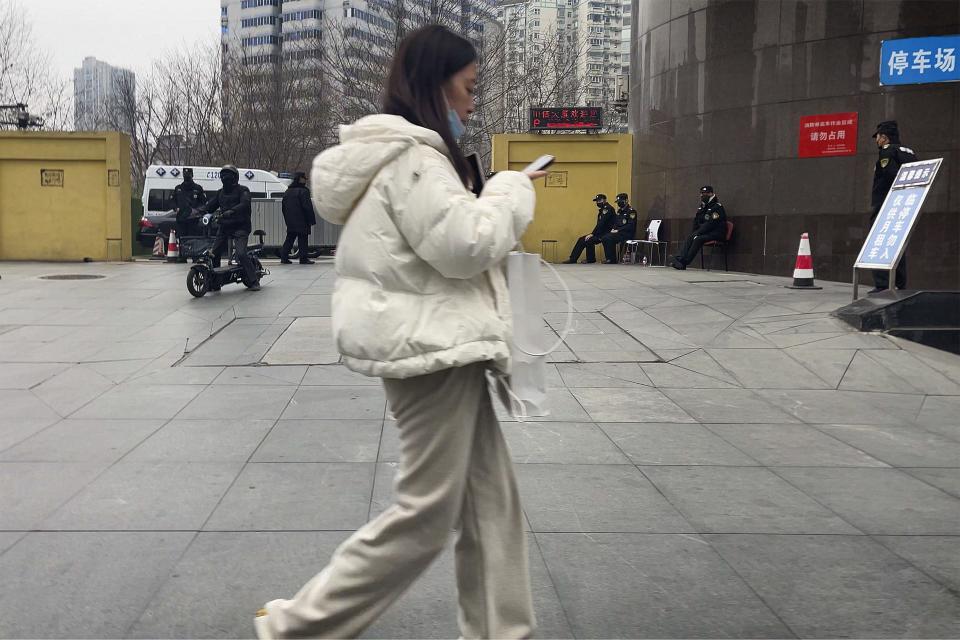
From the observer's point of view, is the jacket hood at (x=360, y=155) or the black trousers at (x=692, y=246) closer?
the jacket hood at (x=360, y=155)

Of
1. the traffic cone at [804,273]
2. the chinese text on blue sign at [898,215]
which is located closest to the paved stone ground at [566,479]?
the chinese text on blue sign at [898,215]

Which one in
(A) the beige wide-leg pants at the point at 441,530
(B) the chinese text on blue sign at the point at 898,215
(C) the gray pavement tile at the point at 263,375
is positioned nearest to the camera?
(A) the beige wide-leg pants at the point at 441,530

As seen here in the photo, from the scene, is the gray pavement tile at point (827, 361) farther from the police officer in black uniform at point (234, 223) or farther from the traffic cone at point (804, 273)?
the police officer in black uniform at point (234, 223)

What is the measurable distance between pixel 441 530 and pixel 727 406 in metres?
4.77

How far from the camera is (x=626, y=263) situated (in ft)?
63.1

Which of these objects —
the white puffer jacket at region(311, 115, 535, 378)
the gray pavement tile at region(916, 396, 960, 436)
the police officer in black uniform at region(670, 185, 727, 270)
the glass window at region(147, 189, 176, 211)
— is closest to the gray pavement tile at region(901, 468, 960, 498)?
the gray pavement tile at region(916, 396, 960, 436)

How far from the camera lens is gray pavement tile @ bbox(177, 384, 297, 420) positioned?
6.23 m

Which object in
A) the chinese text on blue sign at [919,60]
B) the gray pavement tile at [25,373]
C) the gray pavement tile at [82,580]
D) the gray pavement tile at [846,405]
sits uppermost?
the chinese text on blue sign at [919,60]

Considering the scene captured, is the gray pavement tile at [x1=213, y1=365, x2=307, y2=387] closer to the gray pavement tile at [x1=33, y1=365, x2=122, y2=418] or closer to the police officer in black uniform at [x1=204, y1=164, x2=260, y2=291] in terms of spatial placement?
the gray pavement tile at [x1=33, y1=365, x2=122, y2=418]

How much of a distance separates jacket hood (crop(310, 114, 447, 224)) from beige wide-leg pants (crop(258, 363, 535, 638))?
0.54 meters

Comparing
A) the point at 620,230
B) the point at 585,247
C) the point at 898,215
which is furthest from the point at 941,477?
the point at 585,247

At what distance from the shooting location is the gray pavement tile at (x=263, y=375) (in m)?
7.36

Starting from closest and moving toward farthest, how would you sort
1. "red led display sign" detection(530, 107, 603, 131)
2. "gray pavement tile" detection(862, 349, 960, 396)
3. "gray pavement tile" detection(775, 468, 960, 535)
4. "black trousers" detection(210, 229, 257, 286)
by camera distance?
"gray pavement tile" detection(775, 468, 960, 535)
"gray pavement tile" detection(862, 349, 960, 396)
"black trousers" detection(210, 229, 257, 286)
"red led display sign" detection(530, 107, 603, 131)

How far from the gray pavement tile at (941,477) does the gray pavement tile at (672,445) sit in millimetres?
906
